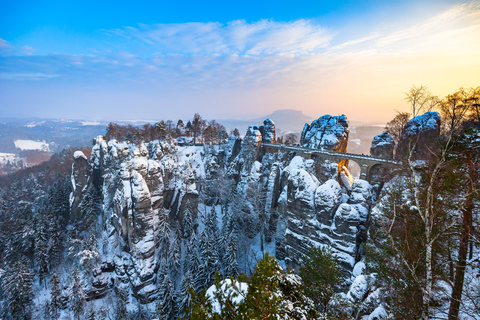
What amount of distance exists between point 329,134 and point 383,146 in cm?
843

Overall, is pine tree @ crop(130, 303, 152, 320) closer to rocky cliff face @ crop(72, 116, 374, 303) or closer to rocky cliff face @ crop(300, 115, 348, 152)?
rocky cliff face @ crop(72, 116, 374, 303)

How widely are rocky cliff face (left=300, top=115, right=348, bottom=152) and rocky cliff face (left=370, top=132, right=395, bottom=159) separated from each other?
5.59 meters

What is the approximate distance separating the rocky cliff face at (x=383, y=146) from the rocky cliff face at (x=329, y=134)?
5.59 m

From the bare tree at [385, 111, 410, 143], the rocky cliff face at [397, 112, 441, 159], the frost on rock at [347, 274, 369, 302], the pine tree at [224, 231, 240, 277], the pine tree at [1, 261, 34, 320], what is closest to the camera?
the frost on rock at [347, 274, 369, 302]

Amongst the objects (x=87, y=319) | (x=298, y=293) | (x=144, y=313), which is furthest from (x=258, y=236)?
(x=298, y=293)

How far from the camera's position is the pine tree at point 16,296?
25797 mm

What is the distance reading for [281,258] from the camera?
28781mm

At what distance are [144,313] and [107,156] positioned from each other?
31.3 meters

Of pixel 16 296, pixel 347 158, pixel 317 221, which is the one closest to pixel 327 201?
pixel 317 221

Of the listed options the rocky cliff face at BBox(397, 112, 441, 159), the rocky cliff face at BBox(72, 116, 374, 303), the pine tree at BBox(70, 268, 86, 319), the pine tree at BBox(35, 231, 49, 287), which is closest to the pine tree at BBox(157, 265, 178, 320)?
the rocky cliff face at BBox(72, 116, 374, 303)

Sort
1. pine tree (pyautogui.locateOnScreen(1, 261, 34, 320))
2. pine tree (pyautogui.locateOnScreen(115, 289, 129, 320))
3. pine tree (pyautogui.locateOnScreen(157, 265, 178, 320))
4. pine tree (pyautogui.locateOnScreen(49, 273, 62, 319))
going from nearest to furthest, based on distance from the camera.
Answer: pine tree (pyautogui.locateOnScreen(157, 265, 178, 320)) → pine tree (pyautogui.locateOnScreen(1, 261, 34, 320)) → pine tree (pyautogui.locateOnScreen(115, 289, 129, 320)) → pine tree (pyautogui.locateOnScreen(49, 273, 62, 319))

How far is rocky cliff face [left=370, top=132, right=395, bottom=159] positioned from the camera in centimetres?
2943

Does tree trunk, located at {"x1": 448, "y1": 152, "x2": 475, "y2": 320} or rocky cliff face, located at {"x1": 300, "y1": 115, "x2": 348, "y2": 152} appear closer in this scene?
tree trunk, located at {"x1": 448, "y1": 152, "x2": 475, "y2": 320}

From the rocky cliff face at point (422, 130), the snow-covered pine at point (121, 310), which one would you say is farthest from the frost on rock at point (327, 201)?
the snow-covered pine at point (121, 310)
